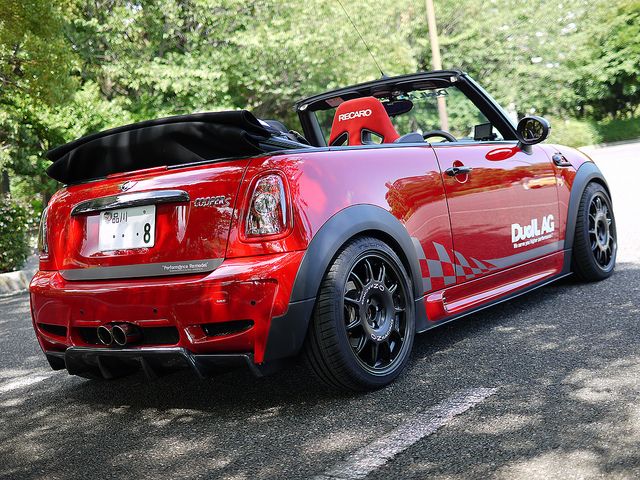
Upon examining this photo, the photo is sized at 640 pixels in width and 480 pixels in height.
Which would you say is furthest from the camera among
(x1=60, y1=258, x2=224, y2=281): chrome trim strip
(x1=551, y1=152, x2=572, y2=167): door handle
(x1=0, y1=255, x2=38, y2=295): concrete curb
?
(x1=0, y1=255, x2=38, y2=295): concrete curb

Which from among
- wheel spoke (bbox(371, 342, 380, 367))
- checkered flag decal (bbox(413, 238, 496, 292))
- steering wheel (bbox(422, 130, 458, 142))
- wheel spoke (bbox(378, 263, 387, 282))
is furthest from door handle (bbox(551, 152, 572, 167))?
wheel spoke (bbox(371, 342, 380, 367))

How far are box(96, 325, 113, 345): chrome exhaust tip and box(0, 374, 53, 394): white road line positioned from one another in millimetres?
1252

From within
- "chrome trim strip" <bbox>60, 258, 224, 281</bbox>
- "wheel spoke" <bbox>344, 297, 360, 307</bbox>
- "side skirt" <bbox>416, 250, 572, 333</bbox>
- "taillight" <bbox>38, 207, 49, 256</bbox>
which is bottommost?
"side skirt" <bbox>416, 250, 572, 333</bbox>

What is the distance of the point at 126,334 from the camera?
Result: 355 cm

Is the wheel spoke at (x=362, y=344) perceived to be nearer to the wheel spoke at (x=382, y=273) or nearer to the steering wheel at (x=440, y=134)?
the wheel spoke at (x=382, y=273)

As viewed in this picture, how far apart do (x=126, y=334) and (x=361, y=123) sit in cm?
212

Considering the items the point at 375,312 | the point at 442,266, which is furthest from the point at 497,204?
the point at 375,312

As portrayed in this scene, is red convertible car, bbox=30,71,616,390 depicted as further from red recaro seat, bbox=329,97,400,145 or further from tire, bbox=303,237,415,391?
red recaro seat, bbox=329,97,400,145

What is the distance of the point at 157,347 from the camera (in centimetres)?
351

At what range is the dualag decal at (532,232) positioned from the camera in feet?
16.0

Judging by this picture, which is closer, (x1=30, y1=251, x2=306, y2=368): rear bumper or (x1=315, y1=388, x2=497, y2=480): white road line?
(x1=315, y1=388, x2=497, y2=480): white road line

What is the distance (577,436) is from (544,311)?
7.52 ft

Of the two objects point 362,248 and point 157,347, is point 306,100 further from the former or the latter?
point 157,347

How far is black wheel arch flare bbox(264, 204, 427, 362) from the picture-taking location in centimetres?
339
